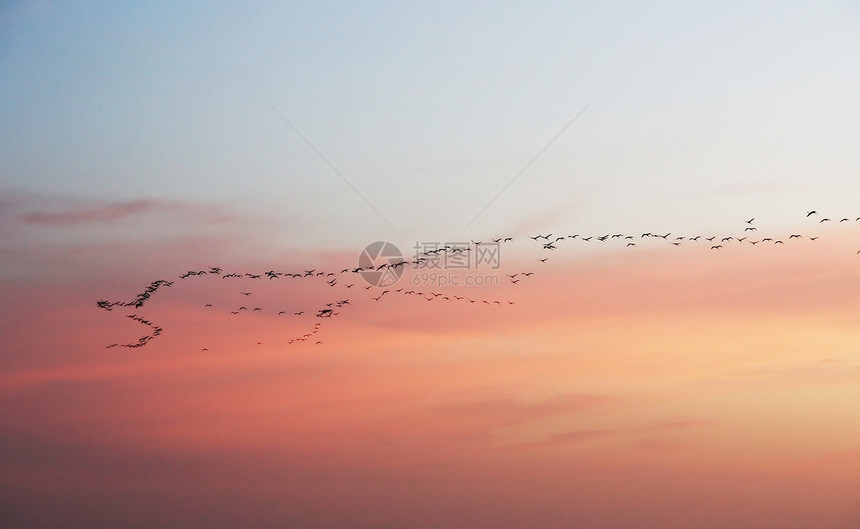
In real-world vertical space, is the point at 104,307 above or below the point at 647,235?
Answer: below

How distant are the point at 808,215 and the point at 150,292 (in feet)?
139

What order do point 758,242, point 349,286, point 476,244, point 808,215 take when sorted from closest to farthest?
point 808,215, point 758,242, point 476,244, point 349,286

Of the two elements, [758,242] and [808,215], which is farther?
[758,242]

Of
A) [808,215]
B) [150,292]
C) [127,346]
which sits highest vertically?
[808,215]

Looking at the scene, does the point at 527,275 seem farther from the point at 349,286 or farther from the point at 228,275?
the point at 228,275

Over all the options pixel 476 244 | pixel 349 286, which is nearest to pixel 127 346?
pixel 349 286

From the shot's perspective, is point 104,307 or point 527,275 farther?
point 104,307

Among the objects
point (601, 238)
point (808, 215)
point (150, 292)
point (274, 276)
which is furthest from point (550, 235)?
point (150, 292)

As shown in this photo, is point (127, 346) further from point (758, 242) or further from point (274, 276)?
point (758, 242)

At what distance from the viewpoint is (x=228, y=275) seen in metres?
58.6

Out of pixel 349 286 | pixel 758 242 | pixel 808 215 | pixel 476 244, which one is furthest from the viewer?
pixel 349 286

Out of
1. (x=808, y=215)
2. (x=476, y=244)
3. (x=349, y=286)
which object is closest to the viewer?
(x=808, y=215)

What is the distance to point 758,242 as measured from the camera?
49.9m

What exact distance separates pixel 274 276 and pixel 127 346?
→ 1161 cm
